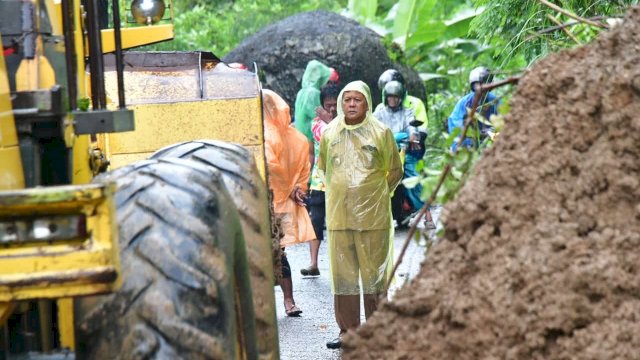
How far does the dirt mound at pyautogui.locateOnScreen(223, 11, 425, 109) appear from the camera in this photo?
19219 mm

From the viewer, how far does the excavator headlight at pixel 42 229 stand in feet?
11.1

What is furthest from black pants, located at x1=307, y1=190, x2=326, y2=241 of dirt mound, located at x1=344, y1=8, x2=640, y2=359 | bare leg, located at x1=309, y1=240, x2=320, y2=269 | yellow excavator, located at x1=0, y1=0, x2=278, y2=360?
dirt mound, located at x1=344, y1=8, x2=640, y2=359

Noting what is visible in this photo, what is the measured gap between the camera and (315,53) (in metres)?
19.4

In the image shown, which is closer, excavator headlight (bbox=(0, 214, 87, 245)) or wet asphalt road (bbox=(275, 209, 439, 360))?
excavator headlight (bbox=(0, 214, 87, 245))

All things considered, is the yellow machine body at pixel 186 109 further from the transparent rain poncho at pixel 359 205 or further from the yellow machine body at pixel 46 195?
the yellow machine body at pixel 46 195

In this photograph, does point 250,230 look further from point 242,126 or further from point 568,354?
point 242,126

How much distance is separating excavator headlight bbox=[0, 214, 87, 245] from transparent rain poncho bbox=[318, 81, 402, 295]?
245 inches

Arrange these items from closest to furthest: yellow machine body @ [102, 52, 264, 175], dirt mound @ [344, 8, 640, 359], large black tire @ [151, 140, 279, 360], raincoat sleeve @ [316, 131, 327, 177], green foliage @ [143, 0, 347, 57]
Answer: dirt mound @ [344, 8, 640, 359]
large black tire @ [151, 140, 279, 360]
yellow machine body @ [102, 52, 264, 175]
raincoat sleeve @ [316, 131, 327, 177]
green foliage @ [143, 0, 347, 57]

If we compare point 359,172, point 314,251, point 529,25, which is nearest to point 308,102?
point 314,251

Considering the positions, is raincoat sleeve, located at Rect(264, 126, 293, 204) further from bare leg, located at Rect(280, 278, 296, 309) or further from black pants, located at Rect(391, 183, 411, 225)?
black pants, located at Rect(391, 183, 411, 225)

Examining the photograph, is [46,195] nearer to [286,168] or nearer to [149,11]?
[149,11]

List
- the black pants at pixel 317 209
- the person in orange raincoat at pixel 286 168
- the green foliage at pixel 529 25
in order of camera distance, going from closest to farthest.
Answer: the green foliage at pixel 529 25
the person in orange raincoat at pixel 286 168
the black pants at pixel 317 209

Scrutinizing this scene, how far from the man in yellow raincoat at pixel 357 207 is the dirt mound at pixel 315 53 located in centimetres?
921

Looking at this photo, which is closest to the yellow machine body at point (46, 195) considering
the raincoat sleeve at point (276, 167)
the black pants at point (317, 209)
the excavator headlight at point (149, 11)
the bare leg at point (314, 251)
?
the excavator headlight at point (149, 11)
